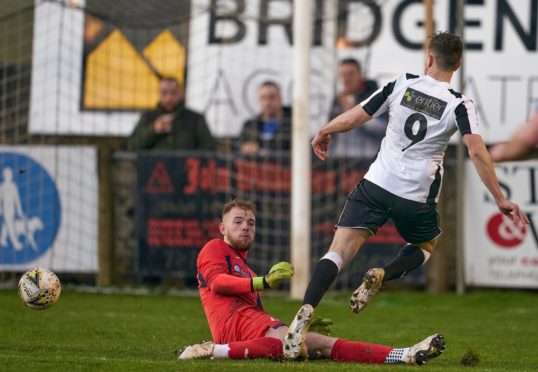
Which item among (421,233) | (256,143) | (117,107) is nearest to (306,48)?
(256,143)

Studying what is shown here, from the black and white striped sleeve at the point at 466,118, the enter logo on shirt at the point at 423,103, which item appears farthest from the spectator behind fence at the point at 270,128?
the black and white striped sleeve at the point at 466,118

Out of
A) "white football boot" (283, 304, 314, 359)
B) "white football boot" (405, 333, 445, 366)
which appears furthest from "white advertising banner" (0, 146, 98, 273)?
"white football boot" (405, 333, 445, 366)

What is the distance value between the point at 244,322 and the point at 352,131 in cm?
863

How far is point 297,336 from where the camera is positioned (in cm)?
754

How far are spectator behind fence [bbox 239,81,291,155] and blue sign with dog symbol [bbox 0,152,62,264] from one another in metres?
2.80

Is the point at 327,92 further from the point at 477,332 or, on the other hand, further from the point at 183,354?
the point at 183,354

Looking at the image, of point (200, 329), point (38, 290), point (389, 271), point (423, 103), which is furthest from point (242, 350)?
point (200, 329)

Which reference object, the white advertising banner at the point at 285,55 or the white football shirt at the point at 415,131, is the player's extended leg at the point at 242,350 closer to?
the white football shirt at the point at 415,131

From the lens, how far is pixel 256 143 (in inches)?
646

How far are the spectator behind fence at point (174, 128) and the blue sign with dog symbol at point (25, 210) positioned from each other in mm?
1474

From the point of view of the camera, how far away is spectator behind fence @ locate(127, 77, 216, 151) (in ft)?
54.6

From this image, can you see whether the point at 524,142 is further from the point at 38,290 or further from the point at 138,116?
the point at 138,116

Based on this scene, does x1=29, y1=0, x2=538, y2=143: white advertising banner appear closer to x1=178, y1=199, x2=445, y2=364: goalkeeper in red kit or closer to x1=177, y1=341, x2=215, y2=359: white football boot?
x1=178, y1=199, x2=445, y2=364: goalkeeper in red kit

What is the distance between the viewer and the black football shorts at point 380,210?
8.39 meters
